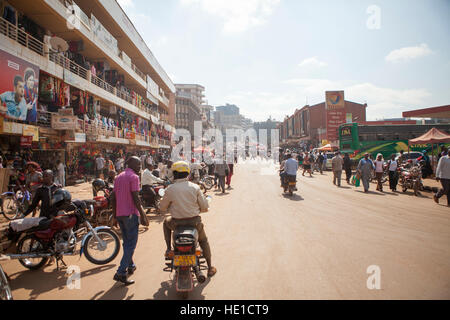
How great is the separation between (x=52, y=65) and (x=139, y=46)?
20346mm

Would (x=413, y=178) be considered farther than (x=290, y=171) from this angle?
Yes

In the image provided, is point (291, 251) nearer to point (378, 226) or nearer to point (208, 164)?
point (378, 226)

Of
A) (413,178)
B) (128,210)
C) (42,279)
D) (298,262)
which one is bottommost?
(42,279)

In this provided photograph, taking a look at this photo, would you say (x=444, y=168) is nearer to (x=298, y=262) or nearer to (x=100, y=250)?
(x=298, y=262)

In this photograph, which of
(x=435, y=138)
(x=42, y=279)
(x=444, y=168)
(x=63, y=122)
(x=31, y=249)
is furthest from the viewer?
(x=435, y=138)

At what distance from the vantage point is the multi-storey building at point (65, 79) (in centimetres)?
1214

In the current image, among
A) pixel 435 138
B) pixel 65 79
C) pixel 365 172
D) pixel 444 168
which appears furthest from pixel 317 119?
pixel 65 79

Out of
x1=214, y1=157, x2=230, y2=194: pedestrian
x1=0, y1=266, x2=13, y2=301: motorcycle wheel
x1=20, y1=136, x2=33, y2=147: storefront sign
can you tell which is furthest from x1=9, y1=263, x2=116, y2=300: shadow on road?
x1=20, y1=136, x2=33, y2=147: storefront sign

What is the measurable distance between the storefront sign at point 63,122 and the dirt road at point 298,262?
10.7m

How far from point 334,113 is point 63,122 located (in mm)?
32065

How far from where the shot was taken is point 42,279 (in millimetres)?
4160

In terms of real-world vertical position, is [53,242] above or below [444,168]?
below

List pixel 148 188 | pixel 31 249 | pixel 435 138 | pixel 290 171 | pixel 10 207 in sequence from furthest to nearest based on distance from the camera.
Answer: pixel 435 138
pixel 290 171
pixel 10 207
pixel 148 188
pixel 31 249

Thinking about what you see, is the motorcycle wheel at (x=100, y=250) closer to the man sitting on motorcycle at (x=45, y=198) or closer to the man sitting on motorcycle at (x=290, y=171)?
the man sitting on motorcycle at (x=45, y=198)
